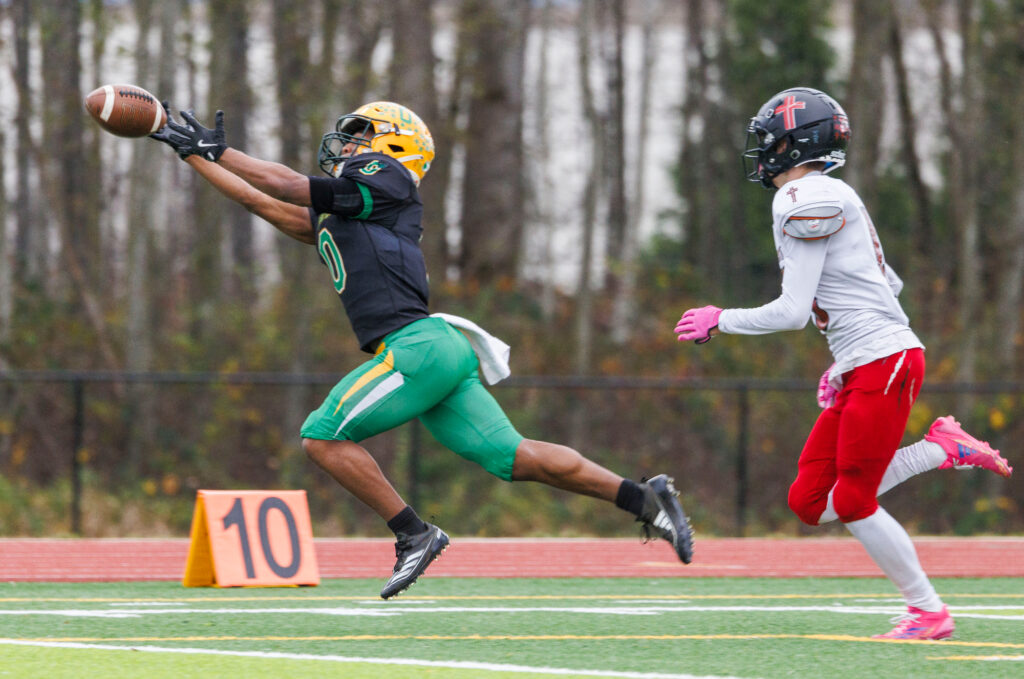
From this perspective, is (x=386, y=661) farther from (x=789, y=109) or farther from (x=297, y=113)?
(x=297, y=113)

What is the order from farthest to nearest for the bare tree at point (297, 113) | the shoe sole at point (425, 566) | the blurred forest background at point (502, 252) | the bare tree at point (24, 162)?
the bare tree at point (24, 162) < the bare tree at point (297, 113) < the blurred forest background at point (502, 252) < the shoe sole at point (425, 566)

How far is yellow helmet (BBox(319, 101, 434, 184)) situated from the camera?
7.10 metres

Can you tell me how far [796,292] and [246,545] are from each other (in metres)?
3.98

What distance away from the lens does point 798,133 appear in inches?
242

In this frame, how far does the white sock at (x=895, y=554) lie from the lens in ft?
19.6

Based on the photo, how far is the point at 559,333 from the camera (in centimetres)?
2167

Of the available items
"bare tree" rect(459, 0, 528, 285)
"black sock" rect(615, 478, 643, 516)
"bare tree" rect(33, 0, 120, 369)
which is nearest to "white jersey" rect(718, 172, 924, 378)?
"black sock" rect(615, 478, 643, 516)

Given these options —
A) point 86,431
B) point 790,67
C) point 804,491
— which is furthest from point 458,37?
point 804,491

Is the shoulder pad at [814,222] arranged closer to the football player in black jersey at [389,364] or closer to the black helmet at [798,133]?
the black helmet at [798,133]

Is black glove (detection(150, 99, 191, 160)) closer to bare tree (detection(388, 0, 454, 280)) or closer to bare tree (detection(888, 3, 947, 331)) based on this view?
bare tree (detection(388, 0, 454, 280))

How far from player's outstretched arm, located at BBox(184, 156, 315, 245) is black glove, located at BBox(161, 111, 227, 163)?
0.10 ft

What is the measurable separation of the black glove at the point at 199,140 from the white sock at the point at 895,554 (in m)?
3.05

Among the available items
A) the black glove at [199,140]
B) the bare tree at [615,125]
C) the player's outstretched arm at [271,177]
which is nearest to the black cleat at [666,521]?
the player's outstretched arm at [271,177]

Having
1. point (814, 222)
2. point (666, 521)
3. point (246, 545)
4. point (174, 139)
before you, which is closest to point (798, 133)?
point (814, 222)
